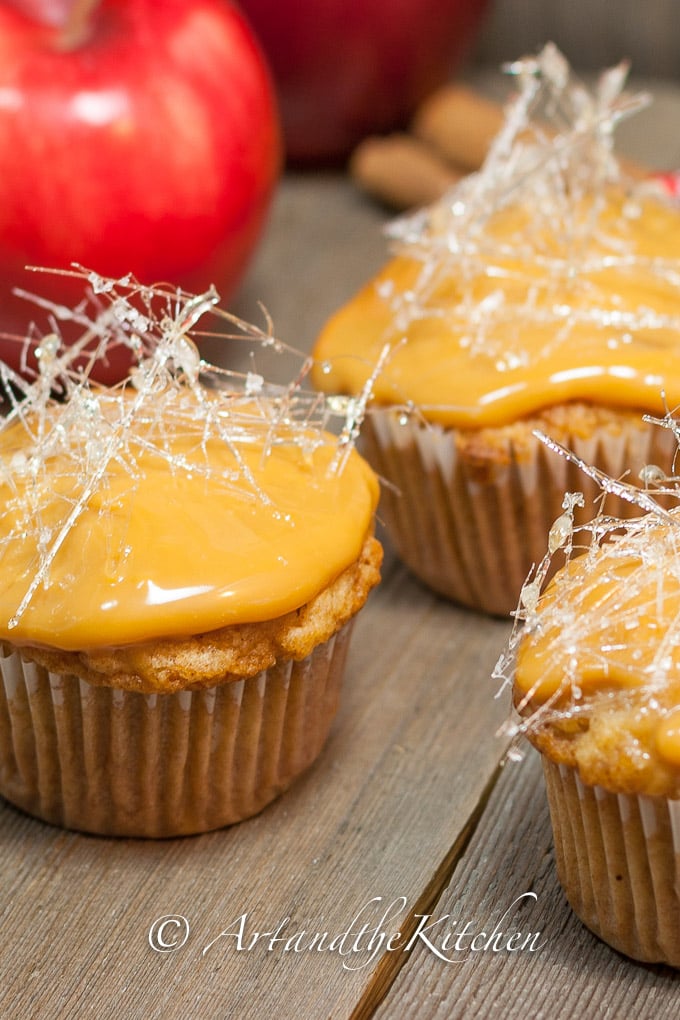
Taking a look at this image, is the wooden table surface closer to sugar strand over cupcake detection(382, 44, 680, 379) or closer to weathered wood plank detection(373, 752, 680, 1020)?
weathered wood plank detection(373, 752, 680, 1020)

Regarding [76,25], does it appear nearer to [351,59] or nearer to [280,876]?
[351,59]

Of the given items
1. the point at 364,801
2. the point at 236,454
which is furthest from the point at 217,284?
the point at 364,801

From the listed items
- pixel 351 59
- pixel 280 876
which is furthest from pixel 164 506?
pixel 351 59

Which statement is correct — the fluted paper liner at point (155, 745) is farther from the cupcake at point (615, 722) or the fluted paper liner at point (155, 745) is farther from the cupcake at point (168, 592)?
the cupcake at point (615, 722)

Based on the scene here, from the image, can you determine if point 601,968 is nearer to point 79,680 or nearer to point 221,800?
point 221,800

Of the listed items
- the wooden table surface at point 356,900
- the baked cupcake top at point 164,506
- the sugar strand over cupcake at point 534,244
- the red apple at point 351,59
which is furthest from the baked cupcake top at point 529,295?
the red apple at point 351,59

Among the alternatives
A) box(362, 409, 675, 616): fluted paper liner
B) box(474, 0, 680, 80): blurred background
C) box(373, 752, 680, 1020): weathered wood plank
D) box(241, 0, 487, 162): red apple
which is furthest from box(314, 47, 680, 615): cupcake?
box(474, 0, 680, 80): blurred background
